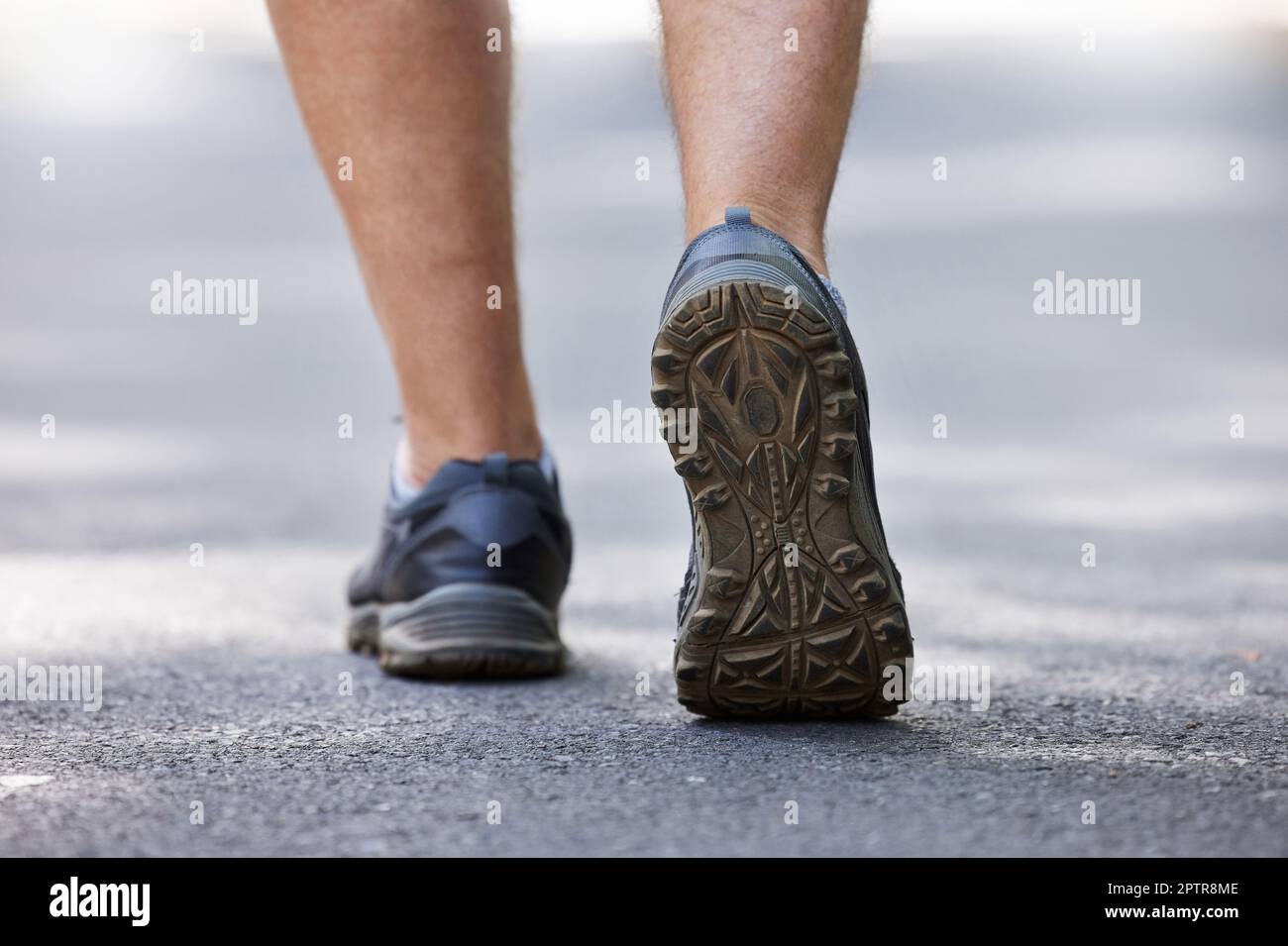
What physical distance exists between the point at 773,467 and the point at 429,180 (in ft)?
2.33

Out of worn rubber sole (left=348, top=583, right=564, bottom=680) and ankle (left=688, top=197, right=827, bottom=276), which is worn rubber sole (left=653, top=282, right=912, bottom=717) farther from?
worn rubber sole (left=348, top=583, right=564, bottom=680)

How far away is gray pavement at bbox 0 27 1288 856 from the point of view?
1283 mm

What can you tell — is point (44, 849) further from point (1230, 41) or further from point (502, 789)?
point (1230, 41)

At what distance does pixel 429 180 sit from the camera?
198 centimetres

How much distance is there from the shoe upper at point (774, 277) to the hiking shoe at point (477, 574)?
1.77ft

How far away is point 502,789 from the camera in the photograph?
1.33m

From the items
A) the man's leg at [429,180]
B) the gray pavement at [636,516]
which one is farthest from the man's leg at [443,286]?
the gray pavement at [636,516]

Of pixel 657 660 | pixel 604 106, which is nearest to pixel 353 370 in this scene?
pixel 657 660

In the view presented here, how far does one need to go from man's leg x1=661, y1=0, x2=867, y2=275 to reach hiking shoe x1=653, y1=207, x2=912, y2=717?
0.19 ft

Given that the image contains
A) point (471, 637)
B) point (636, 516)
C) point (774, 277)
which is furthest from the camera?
point (636, 516)

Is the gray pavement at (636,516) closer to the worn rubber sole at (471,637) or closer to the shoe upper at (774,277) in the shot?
the worn rubber sole at (471,637)

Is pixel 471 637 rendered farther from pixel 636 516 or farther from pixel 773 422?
pixel 636 516

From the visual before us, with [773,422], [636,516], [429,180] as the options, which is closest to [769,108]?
[773,422]
